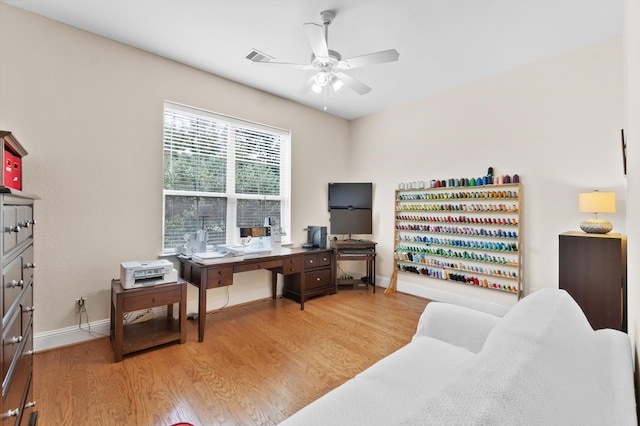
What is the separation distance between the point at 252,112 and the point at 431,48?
7.00ft

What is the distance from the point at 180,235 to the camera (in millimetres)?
3084

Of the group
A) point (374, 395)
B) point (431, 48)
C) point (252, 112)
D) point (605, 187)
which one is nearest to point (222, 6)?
point (252, 112)

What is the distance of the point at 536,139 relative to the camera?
117 inches

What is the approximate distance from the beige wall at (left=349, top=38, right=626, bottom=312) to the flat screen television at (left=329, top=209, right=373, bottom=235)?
2.77ft


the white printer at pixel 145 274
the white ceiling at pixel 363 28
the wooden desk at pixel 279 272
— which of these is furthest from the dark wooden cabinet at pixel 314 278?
the white ceiling at pixel 363 28

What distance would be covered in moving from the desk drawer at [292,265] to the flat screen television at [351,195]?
134cm

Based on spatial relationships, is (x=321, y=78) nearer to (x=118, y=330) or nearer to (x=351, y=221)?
(x=351, y=221)

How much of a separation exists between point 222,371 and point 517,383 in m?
2.06

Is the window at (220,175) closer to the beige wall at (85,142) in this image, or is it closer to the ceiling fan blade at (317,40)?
the beige wall at (85,142)

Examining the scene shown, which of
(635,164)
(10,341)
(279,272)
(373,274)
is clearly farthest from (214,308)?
(635,164)

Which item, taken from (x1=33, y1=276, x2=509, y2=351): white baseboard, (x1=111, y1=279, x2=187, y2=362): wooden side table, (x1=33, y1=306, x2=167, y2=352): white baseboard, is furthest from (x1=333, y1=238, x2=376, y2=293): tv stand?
(x1=33, y1=306, x2=167, y2=352): white baseboard

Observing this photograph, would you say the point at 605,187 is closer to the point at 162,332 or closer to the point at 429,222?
the point at 429,222

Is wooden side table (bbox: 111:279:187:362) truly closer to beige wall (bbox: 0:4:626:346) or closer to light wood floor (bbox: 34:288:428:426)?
light wood floor (bbox: 34:288:428:426)

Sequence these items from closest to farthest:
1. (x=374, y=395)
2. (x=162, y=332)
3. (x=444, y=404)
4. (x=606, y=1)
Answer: (x=444, y=404), (x=374, y=395), (x=606, y=1), (x=162, y=332)
